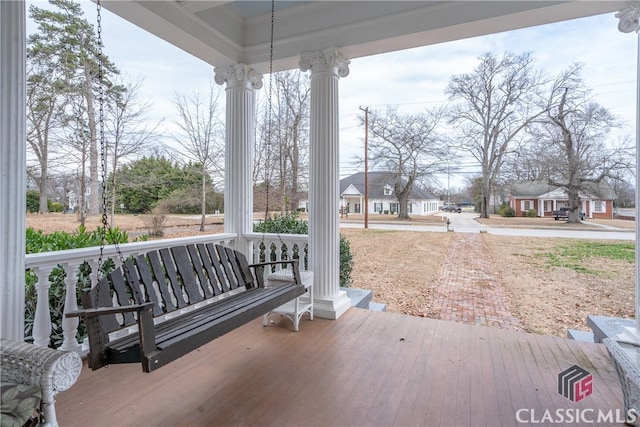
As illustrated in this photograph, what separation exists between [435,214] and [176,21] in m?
3.46

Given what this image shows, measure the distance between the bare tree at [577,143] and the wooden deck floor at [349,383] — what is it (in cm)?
159

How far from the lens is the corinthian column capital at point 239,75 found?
11.8 feet

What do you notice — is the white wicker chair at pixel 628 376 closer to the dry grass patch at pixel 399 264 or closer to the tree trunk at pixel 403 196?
the dry grass patch at pixel 399 264

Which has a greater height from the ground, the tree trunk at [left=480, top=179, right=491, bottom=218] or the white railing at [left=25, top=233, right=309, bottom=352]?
the tree trunk at [left=480, top=179, right=491, bottom=218]

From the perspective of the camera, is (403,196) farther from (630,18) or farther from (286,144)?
(630,18)

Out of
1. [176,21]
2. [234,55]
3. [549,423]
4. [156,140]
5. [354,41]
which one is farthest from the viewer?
[156,140]

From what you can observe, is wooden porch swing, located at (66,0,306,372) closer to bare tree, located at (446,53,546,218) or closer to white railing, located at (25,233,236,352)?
white railing, located at (25,233,236,352)

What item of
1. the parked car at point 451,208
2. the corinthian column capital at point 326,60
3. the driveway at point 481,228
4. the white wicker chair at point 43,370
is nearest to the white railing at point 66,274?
the white wicker chair at point 43,370

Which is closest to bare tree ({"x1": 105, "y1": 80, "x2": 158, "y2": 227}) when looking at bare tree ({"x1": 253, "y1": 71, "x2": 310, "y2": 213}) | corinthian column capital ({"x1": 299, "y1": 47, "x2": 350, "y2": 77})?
bare tree ({"x1": 253, "y1": 71, "x2": 310, "y2": 213})

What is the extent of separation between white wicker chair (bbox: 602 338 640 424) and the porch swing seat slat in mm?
1995

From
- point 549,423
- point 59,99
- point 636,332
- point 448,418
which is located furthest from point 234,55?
→ point 636,332

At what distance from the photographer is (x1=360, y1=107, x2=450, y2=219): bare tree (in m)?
3.80

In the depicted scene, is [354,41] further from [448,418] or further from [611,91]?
[448,418]

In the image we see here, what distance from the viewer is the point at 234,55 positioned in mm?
3576
